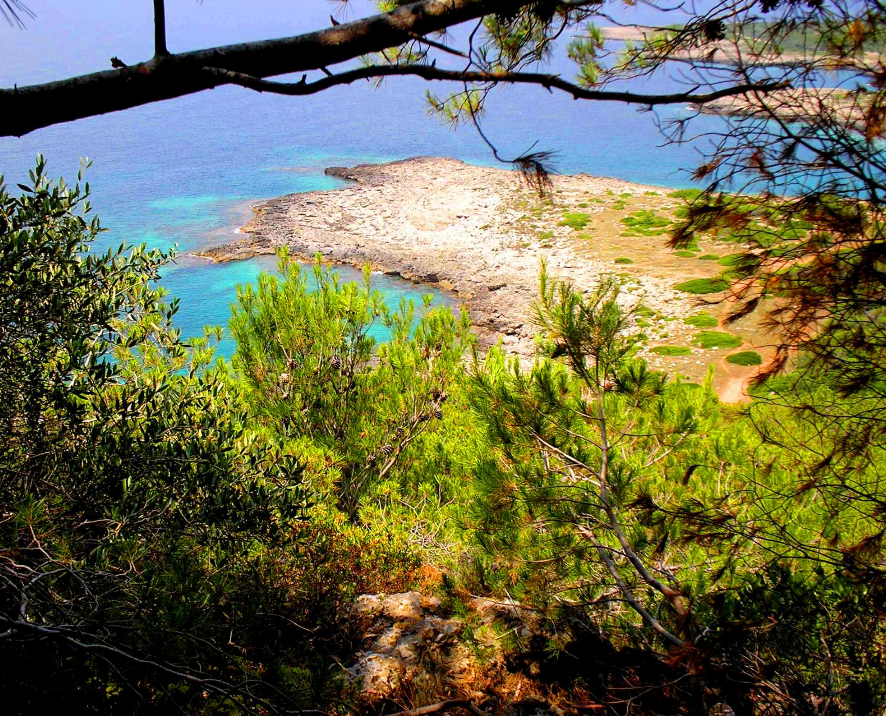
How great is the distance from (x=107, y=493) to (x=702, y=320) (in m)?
17.0

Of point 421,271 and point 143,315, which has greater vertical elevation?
point 143,315

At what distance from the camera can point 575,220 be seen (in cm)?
2394

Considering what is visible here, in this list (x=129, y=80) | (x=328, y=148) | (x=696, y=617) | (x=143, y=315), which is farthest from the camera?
(x=328, y=148)

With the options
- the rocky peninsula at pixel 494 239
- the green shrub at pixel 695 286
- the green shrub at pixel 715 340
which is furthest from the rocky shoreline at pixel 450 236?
the green shrub at pixel 715 340

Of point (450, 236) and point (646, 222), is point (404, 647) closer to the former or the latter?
point (450, 236)

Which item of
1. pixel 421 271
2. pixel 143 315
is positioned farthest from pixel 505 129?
pixel 143 315

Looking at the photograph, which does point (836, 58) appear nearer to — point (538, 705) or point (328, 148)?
point (538, 705)

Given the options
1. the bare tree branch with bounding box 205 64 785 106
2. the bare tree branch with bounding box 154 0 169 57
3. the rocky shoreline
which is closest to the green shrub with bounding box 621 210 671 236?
the rocky shoreline

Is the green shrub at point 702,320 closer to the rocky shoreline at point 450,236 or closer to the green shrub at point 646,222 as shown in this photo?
the rocky shoreline at point 450,236

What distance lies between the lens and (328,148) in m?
34.5

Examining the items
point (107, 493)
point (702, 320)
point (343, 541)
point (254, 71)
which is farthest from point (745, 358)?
point (254, 71)

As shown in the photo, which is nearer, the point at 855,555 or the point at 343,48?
the point at 343,48

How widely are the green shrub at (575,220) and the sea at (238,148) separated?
119 inches

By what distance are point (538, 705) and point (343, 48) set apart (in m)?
2.89
